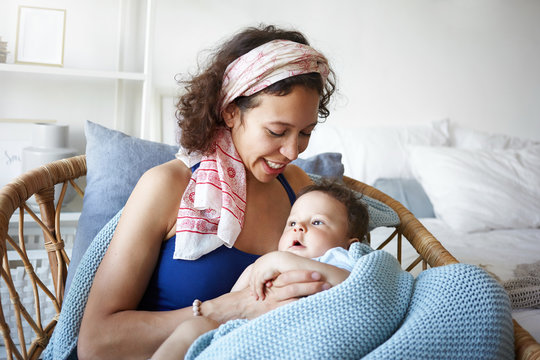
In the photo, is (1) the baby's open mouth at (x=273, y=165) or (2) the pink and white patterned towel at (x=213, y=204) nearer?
(2) the pink and white patterned towel at (x=213, y=204)

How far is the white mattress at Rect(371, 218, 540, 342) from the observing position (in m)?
2.13

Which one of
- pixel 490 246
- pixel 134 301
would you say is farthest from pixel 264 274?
pixel 490 246

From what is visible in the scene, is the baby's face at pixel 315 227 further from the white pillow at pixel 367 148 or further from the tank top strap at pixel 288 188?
the white pillow at pixel 367 148

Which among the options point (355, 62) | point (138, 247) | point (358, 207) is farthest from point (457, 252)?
point (138, 247)

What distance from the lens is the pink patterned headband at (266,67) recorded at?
49.8 inches

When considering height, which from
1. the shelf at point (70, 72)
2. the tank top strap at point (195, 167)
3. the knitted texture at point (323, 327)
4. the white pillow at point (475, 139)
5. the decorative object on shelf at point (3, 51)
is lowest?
the knitted texture at point (323, 327)

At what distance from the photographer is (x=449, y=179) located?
2.73 meters

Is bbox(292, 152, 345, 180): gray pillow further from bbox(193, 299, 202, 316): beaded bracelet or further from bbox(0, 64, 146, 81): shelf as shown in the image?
bbox(0, 64, 146, 81): shelf

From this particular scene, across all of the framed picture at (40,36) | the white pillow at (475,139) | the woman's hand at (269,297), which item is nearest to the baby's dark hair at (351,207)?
the woman's hand at (269,297)

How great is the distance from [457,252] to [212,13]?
1669 mm

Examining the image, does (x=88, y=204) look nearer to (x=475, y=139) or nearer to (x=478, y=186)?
(x=478, y=186)

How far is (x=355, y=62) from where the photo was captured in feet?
9.79

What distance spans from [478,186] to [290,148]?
1.81 metres

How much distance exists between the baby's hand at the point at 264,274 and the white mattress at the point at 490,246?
1.18 m
